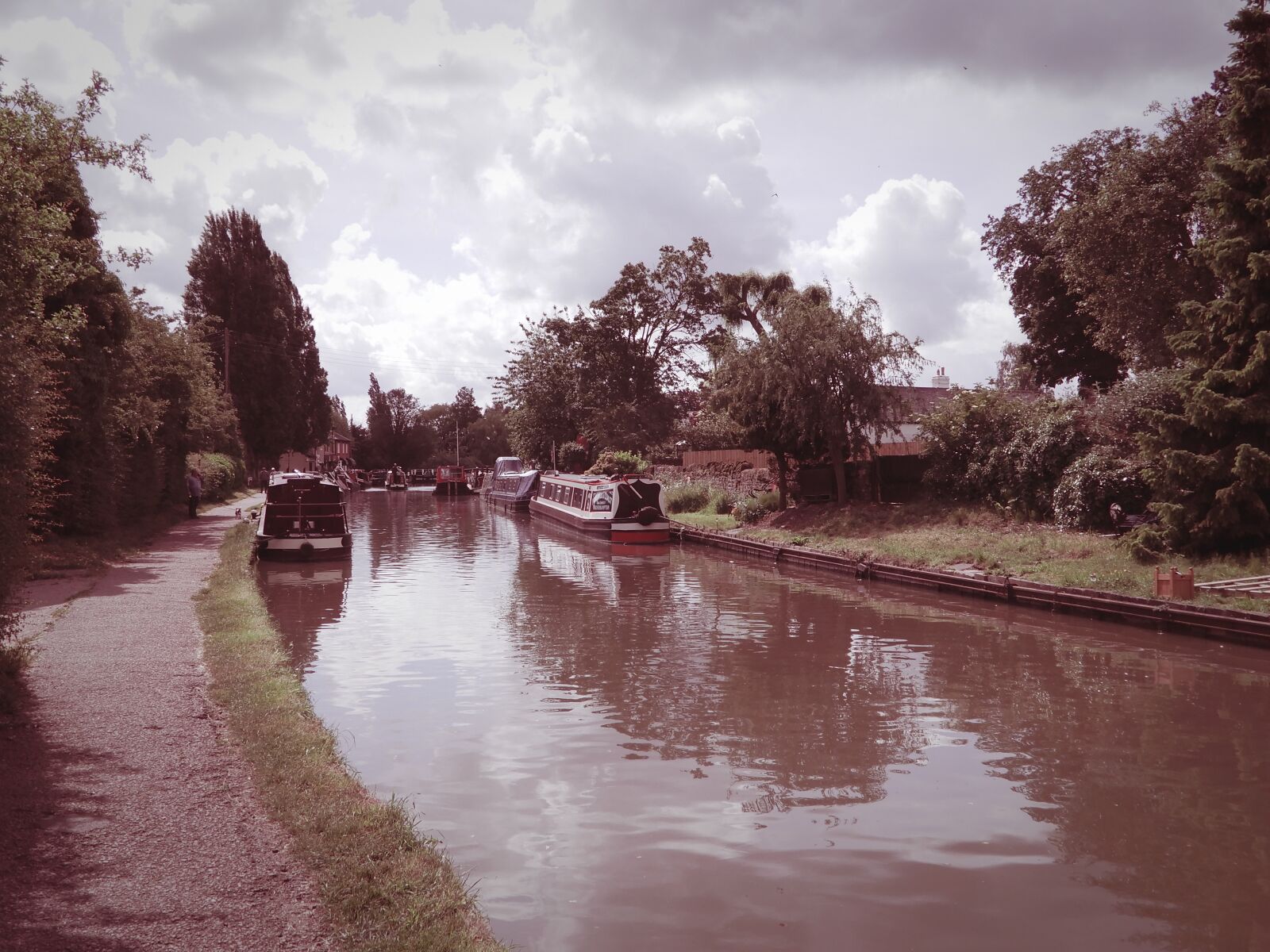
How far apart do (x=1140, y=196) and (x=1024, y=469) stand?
6.70 meters

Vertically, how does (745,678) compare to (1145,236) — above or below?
below

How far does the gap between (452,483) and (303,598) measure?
46.2 meters

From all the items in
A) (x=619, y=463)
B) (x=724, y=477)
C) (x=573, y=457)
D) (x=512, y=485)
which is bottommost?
(x=512, y=485)

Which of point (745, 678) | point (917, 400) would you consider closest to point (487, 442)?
point (917, 400)

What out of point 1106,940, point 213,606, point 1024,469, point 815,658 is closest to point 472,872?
point 1106,940

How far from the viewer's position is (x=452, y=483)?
6378cm

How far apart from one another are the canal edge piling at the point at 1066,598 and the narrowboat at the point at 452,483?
4267cm

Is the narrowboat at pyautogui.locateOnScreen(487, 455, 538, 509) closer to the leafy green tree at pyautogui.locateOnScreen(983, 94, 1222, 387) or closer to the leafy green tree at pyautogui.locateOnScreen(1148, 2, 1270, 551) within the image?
the leafy green tree at pyautogui.locateOnScreen(983, 94, 1222, 387)

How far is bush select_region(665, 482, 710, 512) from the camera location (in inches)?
1410

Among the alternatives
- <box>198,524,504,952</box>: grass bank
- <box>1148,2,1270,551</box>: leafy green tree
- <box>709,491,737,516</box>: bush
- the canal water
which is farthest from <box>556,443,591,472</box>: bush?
<box>198,524,504,952</box>: grass bank

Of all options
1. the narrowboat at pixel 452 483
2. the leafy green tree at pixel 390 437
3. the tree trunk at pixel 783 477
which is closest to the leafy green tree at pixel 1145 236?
the tree trunk at pixel 783 477

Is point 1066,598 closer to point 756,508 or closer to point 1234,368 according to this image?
point 1234,368

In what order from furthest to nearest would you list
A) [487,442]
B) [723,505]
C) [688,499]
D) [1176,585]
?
[487,442] → [688,499] → [723,505] → [1176,585]

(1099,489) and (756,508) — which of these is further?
(756,508)
